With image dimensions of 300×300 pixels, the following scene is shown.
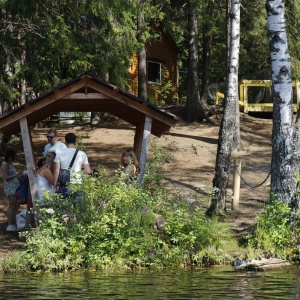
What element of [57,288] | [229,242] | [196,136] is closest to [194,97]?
[196,136]

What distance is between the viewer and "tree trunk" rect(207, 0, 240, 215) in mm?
18328

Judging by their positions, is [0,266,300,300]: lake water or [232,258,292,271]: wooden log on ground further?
[232,258,292,271]: wooden log on ground

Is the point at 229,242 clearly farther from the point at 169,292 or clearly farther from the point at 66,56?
the point at 66,56

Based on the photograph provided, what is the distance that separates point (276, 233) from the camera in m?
14.4

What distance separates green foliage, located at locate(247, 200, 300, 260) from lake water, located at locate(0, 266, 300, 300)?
0.73 meters

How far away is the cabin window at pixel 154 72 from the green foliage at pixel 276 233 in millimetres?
32686

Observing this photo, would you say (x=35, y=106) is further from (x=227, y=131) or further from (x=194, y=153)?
(x=194, y=153)

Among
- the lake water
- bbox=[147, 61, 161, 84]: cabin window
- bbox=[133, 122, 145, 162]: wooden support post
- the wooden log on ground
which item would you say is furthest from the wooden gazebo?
bbox=[147, 61, 161, 84]: cabin window

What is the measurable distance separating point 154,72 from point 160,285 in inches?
1455

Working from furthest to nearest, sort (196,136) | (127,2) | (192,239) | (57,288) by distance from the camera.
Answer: (196,136)
(127,2)
(192,239)
(57,288)

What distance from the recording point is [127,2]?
2286 centimetres

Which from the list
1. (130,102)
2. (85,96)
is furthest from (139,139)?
(85,96)

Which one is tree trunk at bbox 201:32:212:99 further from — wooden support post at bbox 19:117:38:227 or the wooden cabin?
wooden support post at bbox 19:117:38:227

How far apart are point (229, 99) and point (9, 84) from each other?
27.1 feet
